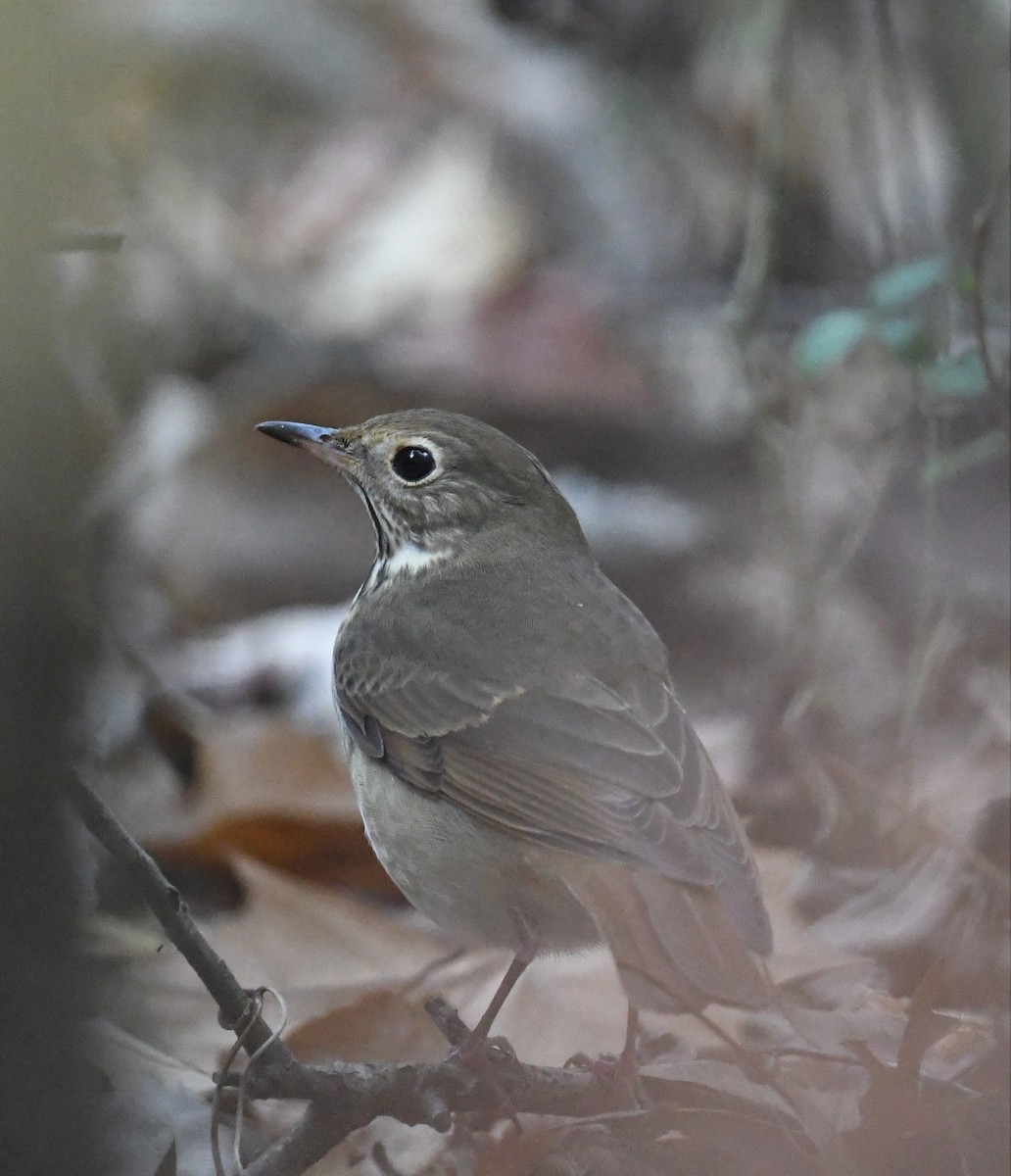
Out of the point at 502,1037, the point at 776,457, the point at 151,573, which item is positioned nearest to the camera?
the point at 502,1037

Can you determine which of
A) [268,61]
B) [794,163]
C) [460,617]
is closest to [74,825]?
[460,617]

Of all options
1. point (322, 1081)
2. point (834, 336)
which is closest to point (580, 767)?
point (322, 1081)

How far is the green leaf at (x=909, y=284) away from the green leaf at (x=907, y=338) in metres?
0.05

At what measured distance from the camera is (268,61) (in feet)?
28.9

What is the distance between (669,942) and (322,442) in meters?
1.04

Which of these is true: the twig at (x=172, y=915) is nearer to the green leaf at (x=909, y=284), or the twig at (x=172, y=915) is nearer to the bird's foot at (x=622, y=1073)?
the bird's foot at (x=622, y=1073)

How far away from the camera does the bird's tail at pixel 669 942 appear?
2232 millimetres

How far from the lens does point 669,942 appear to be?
2.29 meters

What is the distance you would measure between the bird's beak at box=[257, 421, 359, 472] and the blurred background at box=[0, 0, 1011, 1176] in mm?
341

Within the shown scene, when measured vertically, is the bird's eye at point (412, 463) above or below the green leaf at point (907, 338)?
above

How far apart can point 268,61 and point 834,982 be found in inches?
273

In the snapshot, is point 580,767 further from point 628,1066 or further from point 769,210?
point 769,210

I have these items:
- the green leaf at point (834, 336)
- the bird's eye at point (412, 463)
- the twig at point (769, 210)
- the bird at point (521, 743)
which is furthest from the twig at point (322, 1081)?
the twig at point (769, 210)

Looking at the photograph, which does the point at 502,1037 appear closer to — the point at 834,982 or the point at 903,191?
the point at 834,982
